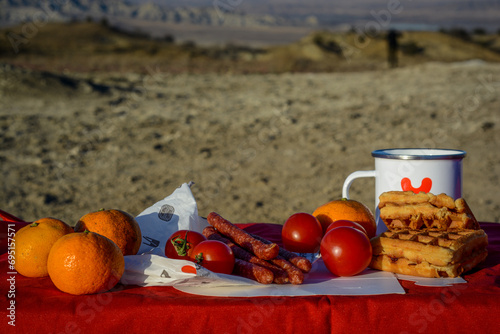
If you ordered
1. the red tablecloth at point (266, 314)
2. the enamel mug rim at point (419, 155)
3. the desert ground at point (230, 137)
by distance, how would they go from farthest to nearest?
the desert ground at point (230, 137) → the enamel mug rim at point (419, 155) → the red tablecloth at point (266, 314)

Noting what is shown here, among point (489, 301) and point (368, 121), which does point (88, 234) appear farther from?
point (368, 121)

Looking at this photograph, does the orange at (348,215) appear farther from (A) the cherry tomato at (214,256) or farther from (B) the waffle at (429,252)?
(A) the cherry tomato at (214,256)

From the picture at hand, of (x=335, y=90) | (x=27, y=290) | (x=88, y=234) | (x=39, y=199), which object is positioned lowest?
(x=39, y=199)

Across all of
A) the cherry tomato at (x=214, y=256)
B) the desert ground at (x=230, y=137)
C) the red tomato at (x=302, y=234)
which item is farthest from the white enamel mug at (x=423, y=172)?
the desert ground at (x=230, y=137)

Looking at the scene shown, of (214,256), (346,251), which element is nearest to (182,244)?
(214,256)

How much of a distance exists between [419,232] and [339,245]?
0.31m

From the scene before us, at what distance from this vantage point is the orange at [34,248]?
172 centimetres

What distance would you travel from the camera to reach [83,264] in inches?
60.5

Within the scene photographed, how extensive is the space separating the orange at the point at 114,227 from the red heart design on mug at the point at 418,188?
3.25ft

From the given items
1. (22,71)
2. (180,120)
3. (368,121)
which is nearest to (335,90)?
(368,121)

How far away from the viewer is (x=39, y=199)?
768cm

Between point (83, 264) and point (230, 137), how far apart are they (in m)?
8.90

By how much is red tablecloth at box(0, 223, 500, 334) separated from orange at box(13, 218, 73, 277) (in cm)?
18

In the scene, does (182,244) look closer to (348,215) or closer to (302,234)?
(302,234)
